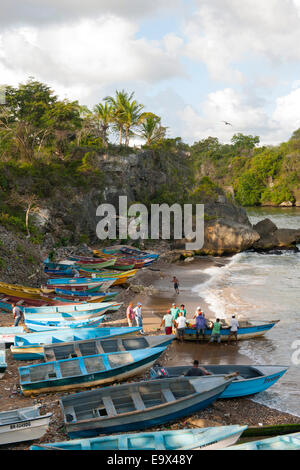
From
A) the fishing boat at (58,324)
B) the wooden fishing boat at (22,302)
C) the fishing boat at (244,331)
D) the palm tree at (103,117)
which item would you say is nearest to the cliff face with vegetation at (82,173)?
the palm tree at (103,117)

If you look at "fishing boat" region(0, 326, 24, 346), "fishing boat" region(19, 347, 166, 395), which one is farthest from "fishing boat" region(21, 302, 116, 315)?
"fishing boat" region(19, 347, 166, 395)

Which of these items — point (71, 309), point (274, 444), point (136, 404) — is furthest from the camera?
point (71, 309)

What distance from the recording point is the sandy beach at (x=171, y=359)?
10.6m

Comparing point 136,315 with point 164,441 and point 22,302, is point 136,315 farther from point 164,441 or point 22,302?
point 164,441

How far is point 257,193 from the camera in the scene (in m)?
101

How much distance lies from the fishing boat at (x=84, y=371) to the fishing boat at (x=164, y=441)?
12.2 feet

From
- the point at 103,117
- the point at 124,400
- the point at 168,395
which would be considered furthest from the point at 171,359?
the point at 103,117

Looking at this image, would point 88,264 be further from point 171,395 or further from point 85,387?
point 171,395

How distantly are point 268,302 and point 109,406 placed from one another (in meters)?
16.1

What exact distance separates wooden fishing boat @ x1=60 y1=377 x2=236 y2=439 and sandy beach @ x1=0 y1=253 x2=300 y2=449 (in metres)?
0.52

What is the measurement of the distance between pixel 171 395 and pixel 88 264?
1971 centimetres

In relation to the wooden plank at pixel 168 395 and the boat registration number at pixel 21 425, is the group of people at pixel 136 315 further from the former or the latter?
the boat registration number at pixel 21 425

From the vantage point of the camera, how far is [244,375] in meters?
12.5

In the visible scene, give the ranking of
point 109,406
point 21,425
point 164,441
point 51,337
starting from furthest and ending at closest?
point 51,337 < point 109,406 < point 21,425 < point 164,441
